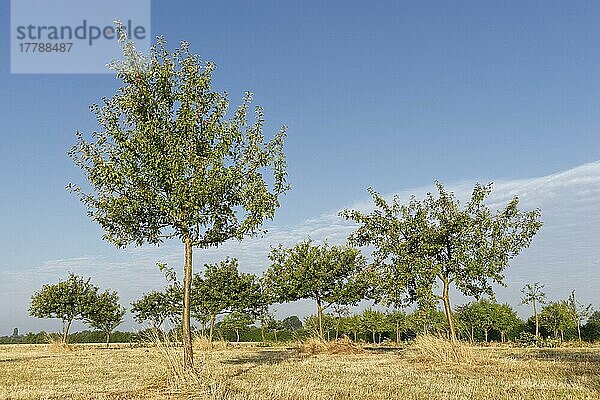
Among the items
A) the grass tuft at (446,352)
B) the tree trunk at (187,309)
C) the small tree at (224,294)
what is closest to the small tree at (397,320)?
the small tree at (224,294)

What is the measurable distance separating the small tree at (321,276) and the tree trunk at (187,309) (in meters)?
21.3

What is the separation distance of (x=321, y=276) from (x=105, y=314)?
83.0ft

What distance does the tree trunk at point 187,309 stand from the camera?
1323 centimetres

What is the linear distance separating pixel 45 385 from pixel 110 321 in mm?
39161

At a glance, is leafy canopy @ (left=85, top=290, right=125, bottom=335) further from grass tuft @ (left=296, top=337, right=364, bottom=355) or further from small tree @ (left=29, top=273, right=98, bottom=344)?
grass tuft @ (left=296, top=337, right=364, bottom=355)

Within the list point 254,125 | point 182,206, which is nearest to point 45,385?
point 182,206

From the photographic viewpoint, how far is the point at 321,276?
35312 millimetres

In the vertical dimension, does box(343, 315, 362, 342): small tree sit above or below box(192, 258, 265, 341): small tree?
below

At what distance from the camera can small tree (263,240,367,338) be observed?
35.4 m

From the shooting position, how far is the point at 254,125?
15453 millimetres

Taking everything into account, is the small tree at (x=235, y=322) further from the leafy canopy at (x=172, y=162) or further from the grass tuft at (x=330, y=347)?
the leafy canopy at (x=172, y=162)

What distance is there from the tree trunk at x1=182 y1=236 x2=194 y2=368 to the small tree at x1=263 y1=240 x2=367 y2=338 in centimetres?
2133

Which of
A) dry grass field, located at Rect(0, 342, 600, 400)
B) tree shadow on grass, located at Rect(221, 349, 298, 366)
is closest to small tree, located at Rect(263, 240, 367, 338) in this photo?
tree shadow on grass, located at Rect(221, 349, 298, 366)

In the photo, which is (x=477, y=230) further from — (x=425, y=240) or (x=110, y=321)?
(x=110, y=321)
